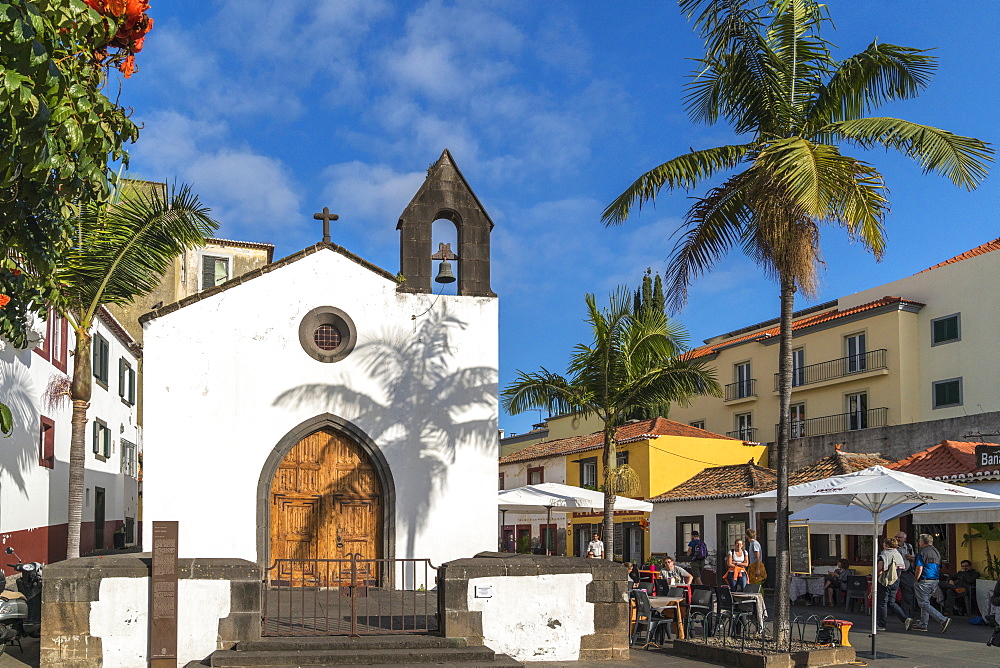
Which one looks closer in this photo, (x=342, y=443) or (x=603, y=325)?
(x=342, y=443)

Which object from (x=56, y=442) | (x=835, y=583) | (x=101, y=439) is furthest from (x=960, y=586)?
(x=101, y=439)

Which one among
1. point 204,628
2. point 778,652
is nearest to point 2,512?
point 204,628

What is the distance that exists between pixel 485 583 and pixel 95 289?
7109 millimetres

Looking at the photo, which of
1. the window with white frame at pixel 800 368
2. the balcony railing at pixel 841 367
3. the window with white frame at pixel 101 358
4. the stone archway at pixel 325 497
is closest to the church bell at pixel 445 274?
the stone archway at pixel 325 497

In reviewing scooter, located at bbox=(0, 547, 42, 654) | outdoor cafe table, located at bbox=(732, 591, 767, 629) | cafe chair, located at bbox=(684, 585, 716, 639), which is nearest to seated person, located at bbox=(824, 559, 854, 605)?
cafe chair, located at bbox=(684, 585, 716, 639)

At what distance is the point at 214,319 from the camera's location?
57.0 ft

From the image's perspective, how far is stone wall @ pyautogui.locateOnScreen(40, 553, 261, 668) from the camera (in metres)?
11.6

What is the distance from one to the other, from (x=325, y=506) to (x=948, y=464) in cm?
1415

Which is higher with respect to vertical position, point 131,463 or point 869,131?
point 869,131

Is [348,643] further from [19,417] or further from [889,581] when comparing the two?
[19,417]

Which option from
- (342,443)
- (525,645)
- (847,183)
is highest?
(847,183)

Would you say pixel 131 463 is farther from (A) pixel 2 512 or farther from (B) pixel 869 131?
(B) pixel 869 131

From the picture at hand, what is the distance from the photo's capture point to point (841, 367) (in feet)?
131

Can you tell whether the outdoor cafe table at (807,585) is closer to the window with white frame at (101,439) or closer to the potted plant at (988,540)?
the potted plant at (988,540)
